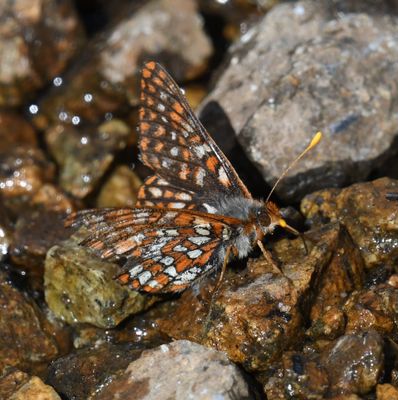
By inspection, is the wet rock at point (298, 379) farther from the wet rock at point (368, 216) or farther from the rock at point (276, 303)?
the wet rock at point (368, 216)

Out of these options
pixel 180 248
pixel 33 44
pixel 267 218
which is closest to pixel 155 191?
pixel 180 248

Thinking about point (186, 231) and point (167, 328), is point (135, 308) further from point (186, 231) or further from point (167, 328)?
point (186, 231)

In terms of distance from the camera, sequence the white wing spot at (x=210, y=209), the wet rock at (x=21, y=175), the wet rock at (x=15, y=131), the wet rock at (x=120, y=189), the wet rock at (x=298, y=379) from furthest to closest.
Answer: the wet rock at (x=15, y=131), the wet rock at (x=120, y=189), the wet rock at (x=21, y=175), the white wing spot at (x=210, y=209), the wet rock at (x=298, y=379)

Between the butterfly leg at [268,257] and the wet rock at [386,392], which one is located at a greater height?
the butterfly leg at [268,257]

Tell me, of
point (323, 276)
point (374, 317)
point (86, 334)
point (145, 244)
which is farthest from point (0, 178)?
point (374, 317)

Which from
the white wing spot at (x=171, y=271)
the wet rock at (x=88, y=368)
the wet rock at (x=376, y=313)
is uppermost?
the white wing spot at (x=171, y=271)

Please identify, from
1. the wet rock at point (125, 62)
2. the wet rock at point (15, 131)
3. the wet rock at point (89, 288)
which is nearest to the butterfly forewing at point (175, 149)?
the wet rock at point (89, 288)

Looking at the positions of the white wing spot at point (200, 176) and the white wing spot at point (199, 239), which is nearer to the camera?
the white wing spot at point (199, 239)
